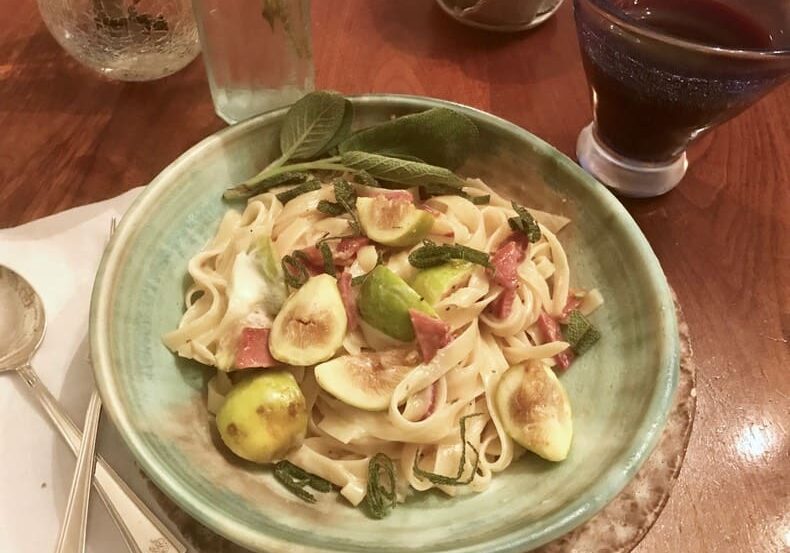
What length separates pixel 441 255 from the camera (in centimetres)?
169

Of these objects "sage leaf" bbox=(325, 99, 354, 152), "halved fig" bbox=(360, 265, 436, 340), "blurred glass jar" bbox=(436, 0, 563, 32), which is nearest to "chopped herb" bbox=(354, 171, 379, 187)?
"sage leaf" bbox=(325, 99, 354, 152)

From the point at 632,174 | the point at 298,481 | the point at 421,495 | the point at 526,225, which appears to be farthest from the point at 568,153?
the point at 298,481

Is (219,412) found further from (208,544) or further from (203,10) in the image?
(203,10)

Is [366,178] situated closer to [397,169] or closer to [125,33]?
[397,169]

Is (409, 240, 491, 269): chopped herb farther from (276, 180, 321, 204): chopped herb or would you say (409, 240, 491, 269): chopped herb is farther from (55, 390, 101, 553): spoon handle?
(55, 390, 101, 553): spoon handle

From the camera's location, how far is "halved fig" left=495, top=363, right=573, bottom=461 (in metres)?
1.51

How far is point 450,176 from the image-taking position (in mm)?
1886

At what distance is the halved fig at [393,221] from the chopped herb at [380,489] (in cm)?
54

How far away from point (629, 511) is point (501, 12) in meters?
1.90

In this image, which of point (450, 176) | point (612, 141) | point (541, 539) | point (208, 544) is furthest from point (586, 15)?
point (208, 544)

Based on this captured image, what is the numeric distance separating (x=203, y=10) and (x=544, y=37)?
52.7 inches

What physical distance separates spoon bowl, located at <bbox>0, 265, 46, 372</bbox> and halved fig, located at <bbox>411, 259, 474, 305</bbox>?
36.8 inches

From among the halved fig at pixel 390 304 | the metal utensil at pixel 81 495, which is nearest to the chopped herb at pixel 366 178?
the halved fig at pixel 390 304

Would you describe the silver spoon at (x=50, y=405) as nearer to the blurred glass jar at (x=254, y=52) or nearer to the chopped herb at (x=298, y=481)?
the chopped herb at (x=298, y=481)
